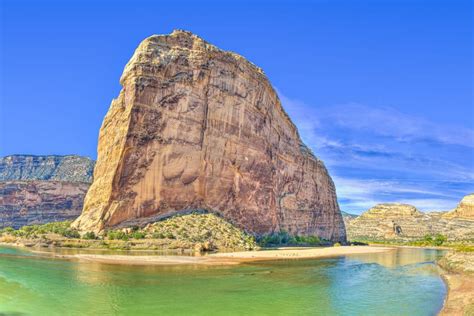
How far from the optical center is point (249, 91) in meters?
105

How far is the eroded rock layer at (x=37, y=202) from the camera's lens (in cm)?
15462

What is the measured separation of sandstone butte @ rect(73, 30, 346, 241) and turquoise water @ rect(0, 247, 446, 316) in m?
43.7

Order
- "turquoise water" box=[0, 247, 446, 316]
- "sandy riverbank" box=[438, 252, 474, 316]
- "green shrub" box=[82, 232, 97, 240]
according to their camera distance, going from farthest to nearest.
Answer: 1. "green shrub" box=[82, 232, 97, 240]
2. "turquoise water" box=[0, 247, 446, 316]
3. "sandy riverbank" box=[438, 252, 474, 316]

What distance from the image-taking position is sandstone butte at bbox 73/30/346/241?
3519 inches

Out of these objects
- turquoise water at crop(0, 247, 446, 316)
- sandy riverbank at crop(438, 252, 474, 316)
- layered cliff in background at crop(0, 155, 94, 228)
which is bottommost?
turquoise water at crop(0, 247, 446, 316)

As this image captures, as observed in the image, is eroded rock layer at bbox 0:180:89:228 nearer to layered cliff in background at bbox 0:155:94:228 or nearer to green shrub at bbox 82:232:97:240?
layered cliff in background at bbox 0:155:94:228

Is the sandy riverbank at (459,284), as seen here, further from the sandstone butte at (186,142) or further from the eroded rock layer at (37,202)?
the eroded rock layer at (37,202)

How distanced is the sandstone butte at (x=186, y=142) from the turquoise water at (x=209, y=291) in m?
43.7

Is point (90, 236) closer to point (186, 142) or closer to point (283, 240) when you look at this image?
point (186, 142)

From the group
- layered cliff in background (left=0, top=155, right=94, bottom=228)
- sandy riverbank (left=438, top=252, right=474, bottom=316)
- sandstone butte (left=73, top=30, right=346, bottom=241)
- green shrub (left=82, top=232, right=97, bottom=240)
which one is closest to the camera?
sandy riverbank (left=438, top=252, right=474, bottom=316)

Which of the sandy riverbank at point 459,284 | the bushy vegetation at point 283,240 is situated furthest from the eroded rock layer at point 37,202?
the sandy riverbank at point 459,284

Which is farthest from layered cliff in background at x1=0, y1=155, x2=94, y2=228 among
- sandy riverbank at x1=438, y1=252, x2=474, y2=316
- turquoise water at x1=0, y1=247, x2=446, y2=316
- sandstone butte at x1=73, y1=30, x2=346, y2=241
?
sandy riverbank at x1=438, y1=252, x2=474, y2=316

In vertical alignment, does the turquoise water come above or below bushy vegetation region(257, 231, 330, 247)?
below

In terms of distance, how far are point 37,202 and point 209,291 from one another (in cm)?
14373
